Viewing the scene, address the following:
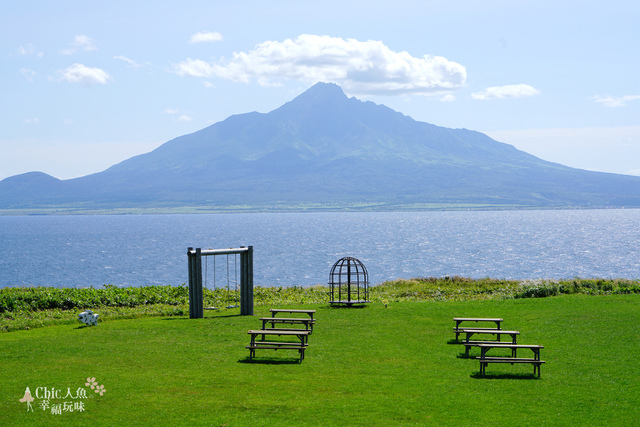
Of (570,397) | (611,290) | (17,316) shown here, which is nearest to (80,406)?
(570,397)

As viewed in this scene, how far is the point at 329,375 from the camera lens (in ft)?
46.2

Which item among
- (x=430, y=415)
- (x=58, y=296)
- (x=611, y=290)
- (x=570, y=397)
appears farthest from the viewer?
(x=611, y=290)

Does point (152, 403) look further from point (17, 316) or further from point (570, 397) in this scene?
point (17, 316)

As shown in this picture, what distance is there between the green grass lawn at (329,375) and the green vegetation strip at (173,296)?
2.88 metres

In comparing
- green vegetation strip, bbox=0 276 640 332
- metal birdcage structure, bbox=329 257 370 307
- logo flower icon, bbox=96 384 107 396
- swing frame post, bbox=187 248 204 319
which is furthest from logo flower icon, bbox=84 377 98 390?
metal birdcage structure, bbox=329 257 370 307

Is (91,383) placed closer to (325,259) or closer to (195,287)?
(195,287)

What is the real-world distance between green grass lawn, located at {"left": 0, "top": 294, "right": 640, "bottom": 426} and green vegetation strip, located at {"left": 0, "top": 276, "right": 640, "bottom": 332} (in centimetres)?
288

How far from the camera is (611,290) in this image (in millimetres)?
31281

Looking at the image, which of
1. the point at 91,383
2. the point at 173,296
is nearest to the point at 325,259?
the point at 173,296

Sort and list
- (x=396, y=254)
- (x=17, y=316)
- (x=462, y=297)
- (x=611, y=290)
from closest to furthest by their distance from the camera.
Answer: (x=17, y=316)
(x=611, y=290)
(x=462, y=297)
(x=396, y=254)

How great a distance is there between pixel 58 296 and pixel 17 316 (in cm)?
300

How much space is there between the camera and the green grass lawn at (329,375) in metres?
11.2

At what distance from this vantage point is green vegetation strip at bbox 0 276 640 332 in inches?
953

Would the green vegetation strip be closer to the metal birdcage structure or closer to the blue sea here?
the metal birdcage structure
